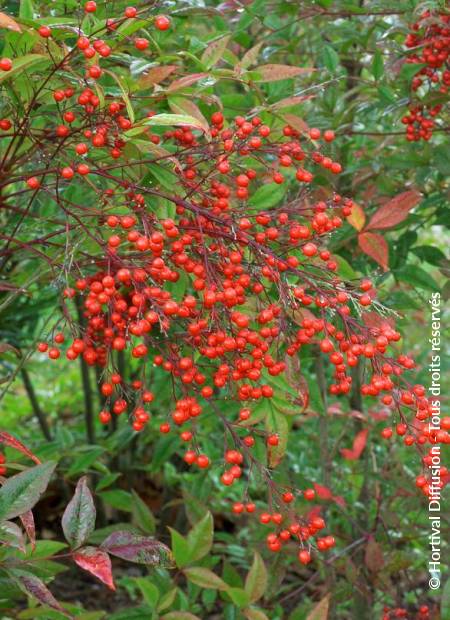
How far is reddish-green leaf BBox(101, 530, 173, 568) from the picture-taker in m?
1.32

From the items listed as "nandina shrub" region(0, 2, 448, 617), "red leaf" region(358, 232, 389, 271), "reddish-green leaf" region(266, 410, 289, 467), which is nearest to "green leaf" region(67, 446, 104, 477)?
"nandina shrub" region(0, 2, 448, 617)

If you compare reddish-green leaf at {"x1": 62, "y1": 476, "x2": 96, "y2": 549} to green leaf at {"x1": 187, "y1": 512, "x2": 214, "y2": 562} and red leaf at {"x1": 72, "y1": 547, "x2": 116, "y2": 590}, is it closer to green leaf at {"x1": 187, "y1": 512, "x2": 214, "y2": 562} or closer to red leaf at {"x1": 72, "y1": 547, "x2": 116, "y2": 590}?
red leaf at {"x1": 72, "y1": 547, "x2": 116, "y2": 590}

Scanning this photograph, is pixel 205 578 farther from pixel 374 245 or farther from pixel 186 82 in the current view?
pixel 186 82

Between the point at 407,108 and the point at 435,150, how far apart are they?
13 cm

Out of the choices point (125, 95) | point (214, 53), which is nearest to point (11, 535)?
point (125, 95)

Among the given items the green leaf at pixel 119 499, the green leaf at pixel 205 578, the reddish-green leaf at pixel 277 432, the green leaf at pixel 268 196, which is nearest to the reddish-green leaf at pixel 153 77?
the green leaf at pixel 268 196

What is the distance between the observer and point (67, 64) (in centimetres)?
141

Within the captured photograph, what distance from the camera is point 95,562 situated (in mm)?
1230

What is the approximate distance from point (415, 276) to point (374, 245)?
1.17 ft

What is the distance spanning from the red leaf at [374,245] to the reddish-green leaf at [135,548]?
79 centimetres

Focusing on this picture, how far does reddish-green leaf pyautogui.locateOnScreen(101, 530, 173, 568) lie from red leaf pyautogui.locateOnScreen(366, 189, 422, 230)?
833mm

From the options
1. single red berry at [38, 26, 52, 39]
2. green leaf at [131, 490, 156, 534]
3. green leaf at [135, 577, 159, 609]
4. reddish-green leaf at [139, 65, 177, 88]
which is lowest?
green leaf at [131, 490, 156, 534]

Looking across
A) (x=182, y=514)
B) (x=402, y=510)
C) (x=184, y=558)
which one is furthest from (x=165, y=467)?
(x=184, y=558)

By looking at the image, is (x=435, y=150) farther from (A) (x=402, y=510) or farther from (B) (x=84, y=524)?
(B) (x=84, y=524)
